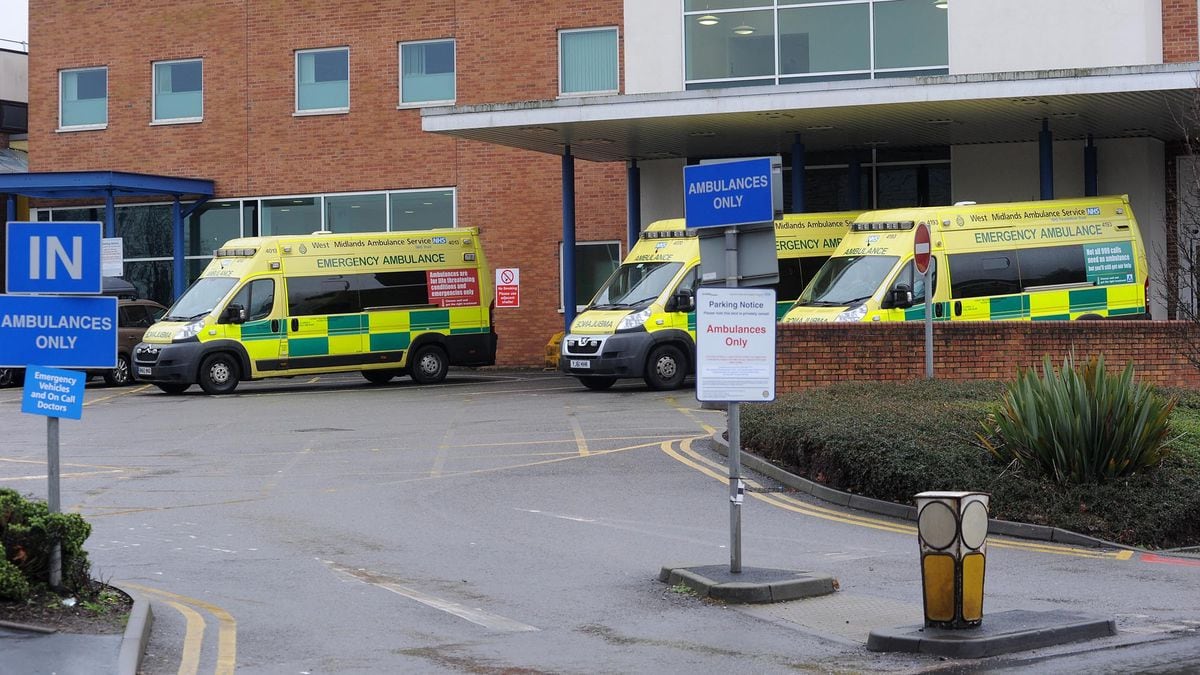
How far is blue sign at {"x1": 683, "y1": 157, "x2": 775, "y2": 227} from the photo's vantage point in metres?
10.2

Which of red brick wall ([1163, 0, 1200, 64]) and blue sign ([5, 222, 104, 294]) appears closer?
blue sign ([5, 222, 104, 294])

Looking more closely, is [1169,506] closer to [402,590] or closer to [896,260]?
[402,590]

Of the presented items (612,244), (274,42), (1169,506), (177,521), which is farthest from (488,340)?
(1169,506)

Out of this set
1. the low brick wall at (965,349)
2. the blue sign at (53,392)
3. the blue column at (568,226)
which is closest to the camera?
→ the blue sign at (53,392)

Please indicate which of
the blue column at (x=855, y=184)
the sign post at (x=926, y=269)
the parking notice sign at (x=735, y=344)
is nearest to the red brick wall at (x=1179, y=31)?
the blue column at (x=855, y=184)

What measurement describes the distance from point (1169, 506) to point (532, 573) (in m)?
5.03

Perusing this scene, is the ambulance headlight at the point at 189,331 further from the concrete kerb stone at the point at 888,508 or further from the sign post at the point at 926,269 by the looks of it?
the concrete kerb stone at the point at 888,508

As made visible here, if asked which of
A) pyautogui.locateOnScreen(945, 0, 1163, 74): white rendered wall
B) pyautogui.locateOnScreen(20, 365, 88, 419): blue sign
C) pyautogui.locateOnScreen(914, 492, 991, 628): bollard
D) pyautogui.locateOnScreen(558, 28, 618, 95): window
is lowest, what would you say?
pyautogui.locateOnScreen(914, 492, 991, 628): bollard

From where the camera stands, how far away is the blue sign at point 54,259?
9.20 meters

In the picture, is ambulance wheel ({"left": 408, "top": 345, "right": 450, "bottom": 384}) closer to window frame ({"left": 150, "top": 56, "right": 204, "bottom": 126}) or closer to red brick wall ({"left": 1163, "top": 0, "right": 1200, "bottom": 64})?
window frame ({"left": 150, "top": 56, "right": 204, "bottom": 126})

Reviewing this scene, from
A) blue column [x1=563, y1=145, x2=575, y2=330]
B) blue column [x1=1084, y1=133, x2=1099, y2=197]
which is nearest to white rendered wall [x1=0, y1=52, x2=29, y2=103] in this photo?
blue column [x1=563, y1=145, x2=575, y2=330]

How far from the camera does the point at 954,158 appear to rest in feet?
101

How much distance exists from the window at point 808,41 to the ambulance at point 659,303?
3926 millimetres

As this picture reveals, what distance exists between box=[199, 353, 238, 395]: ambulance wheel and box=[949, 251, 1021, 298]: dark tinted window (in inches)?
484
